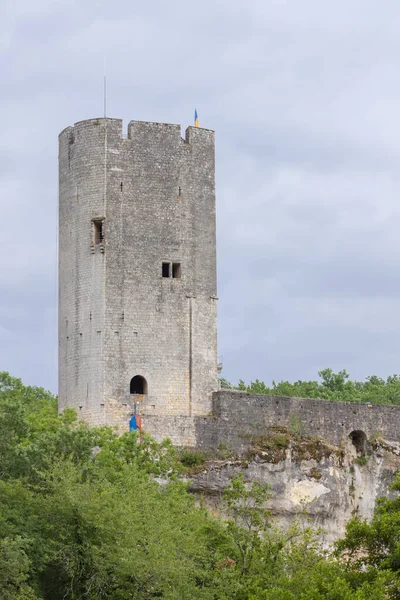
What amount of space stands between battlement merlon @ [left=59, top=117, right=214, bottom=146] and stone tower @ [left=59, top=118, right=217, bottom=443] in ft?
0.12

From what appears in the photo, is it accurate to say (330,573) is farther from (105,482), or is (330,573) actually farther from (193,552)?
(105,482)

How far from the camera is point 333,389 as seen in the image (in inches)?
3816

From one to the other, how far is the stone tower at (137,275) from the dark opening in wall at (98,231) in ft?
0.16

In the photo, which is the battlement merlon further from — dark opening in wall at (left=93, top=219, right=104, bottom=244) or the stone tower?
A: dark opening in wall at (left=93, top=219, right=104, bottom=244)

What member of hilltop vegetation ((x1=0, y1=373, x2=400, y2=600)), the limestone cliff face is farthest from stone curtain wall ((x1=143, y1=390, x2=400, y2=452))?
hilltop vegetation ((x1=0, y1=373, x2=400, y2=600))

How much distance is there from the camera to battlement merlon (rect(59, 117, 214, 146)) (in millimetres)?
66500

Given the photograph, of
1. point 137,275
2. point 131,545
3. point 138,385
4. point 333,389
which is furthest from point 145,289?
point 333,389

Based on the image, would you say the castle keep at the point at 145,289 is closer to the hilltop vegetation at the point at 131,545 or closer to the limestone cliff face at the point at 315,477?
the limestone cliff face at the point at 315,477

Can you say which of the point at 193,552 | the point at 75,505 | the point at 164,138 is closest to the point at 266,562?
the point at 193,552

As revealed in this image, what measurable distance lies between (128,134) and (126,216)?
3.04 metres

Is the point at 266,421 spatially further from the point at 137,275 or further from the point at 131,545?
the point at 131,545

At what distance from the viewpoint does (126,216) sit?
65875mm

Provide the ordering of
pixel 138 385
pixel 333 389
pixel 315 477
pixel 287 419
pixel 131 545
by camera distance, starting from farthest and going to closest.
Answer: pixel 333 389 < pixel 287 419 < pixel 315 477 < pixel 138 385 < pixel 131 545

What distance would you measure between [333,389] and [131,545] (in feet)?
142
